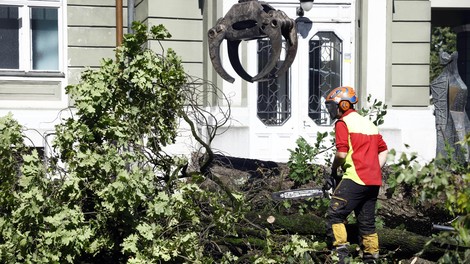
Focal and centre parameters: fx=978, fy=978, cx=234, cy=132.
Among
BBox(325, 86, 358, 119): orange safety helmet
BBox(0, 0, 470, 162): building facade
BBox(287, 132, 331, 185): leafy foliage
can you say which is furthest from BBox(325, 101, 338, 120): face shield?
BBox(0, 0, 470, 162): building facade

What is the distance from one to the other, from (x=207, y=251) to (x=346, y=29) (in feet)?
25.0

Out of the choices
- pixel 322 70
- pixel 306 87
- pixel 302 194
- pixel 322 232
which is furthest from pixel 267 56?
pixel 322 232

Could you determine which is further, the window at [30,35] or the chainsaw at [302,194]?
the window at [30,35]

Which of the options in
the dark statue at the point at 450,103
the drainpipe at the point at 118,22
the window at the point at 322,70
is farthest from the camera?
the window at the point at 322,70

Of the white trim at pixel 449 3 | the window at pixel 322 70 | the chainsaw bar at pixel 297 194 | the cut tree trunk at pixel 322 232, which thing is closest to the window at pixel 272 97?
the window at pixel 322 70

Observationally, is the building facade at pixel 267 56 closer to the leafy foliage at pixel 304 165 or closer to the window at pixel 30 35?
the window at pixel 30 35

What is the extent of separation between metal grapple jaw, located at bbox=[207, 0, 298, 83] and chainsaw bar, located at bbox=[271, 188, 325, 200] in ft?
4.54

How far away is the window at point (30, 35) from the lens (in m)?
15.0

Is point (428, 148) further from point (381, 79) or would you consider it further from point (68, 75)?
point (68, 75)

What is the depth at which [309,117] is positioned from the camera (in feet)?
47.9

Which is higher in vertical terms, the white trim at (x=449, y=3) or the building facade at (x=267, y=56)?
the white trim at (x=449, y=3)

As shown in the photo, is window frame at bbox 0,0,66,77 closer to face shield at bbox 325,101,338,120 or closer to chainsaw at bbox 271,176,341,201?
chainsaw at bbox 271,176,341,201

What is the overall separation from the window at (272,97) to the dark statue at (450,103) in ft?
7.20

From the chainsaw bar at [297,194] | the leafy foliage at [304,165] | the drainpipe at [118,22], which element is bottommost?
the chainsaw bar at [297,194]
